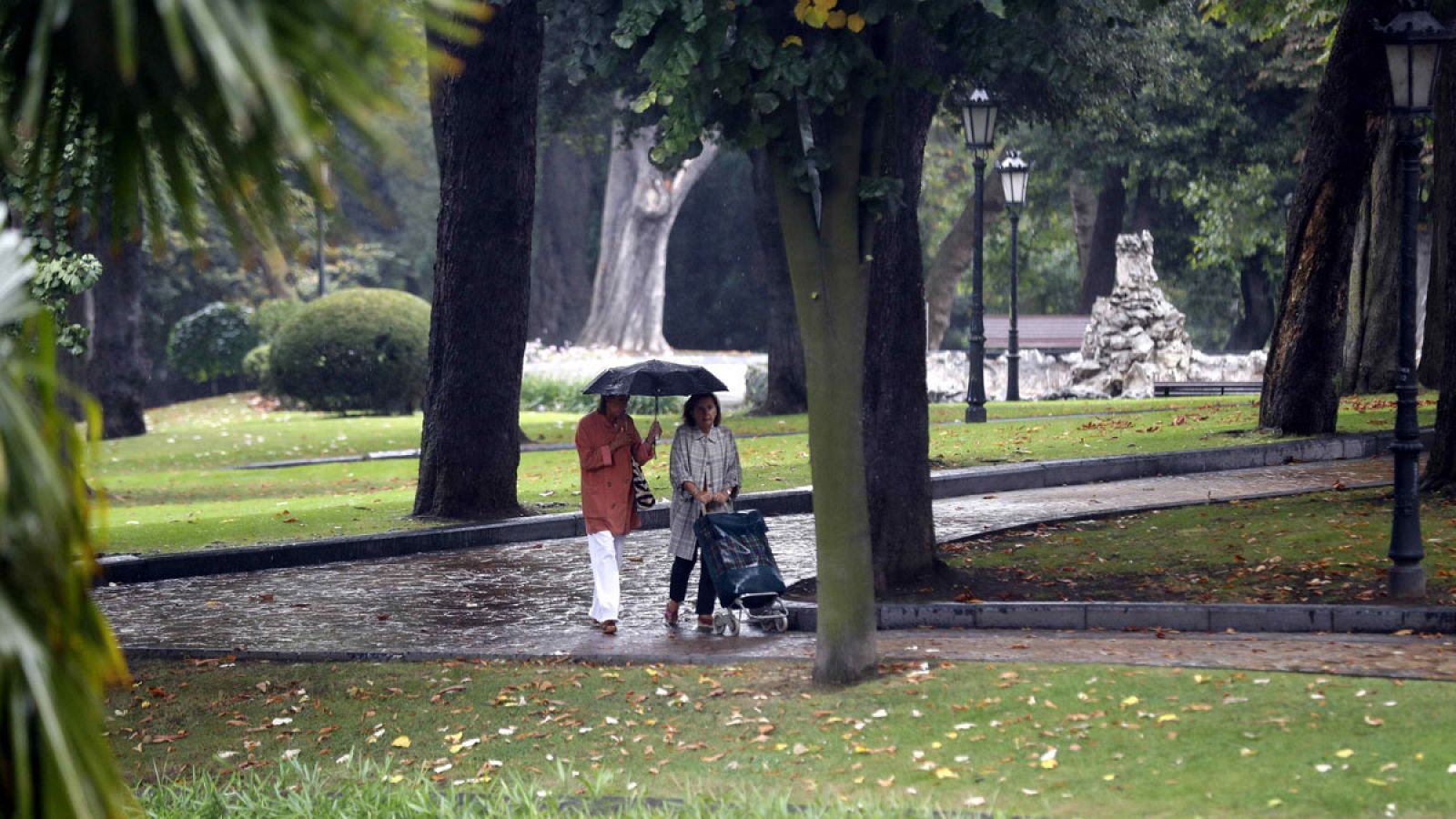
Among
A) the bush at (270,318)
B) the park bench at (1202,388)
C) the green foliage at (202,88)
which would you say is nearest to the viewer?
the green foliage at (202,88)

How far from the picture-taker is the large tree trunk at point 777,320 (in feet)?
89.2

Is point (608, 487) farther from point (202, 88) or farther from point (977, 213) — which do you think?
point (977, 213)

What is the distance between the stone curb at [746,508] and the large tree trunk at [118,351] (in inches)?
680

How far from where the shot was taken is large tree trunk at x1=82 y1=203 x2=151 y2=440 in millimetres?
30891

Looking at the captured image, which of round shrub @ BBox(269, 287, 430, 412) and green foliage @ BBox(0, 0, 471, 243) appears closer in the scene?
green foliage @ BBox(0, 0, 471, 243)

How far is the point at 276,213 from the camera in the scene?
120 inches

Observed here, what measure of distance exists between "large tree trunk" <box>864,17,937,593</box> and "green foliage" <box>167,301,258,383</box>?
36168 mm

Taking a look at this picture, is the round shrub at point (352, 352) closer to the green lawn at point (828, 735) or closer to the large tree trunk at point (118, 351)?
the large tree trunk at point (118, 351)

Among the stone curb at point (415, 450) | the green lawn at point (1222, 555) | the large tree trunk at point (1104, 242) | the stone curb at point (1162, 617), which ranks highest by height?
the large tree trunk at point (1104, 242)

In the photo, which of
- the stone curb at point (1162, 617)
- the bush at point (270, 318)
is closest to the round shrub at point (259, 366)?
the bush at point (270, 318)

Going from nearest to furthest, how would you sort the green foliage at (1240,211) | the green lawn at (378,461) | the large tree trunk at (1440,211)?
1. the green lawn at (378,461)
2. the large tree trunk at (1440,211)
3. the green foliage at (1240,211)

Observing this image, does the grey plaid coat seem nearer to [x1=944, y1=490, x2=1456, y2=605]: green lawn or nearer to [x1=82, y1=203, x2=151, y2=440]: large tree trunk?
[x1=944, y1=490, x2=1456, y2=605]: green lawn

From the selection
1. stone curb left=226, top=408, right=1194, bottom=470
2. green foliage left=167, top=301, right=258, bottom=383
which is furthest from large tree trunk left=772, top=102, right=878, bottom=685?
green foliage left=167, top=301, right=258, bottom=383

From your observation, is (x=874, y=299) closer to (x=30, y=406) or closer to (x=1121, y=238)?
(x=30, y=406)
